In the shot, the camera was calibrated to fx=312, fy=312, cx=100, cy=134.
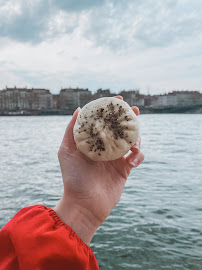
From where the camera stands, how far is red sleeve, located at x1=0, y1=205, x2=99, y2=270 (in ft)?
4.69

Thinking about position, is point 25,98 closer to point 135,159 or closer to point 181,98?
point 181,98

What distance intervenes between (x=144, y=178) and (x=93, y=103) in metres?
9.82

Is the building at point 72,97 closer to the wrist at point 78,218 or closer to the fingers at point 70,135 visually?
the fingers at point 70,135

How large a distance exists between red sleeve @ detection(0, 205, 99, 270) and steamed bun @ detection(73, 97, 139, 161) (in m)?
0.49

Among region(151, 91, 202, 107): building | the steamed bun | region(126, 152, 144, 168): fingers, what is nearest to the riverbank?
region(151, 91, 202, 107): building

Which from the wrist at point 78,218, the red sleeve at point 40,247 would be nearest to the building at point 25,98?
the wrist at point 78,218

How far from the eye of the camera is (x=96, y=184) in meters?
2.04

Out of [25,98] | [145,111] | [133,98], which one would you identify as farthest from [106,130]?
[133,98]

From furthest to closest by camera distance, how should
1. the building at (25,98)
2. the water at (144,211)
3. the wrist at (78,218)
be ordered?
1. the building at (25,98)
2. the water at (144,211)
3. the wrist at (78,218)

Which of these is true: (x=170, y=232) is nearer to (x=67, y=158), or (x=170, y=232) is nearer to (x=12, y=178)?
(x=67, y=158)

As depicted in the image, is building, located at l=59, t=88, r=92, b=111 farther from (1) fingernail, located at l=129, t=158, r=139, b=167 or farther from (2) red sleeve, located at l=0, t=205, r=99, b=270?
(2) red sleeve, located at l=0, t=205, r=99, b=270

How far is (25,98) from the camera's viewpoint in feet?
427

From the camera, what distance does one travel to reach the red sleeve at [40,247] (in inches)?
56.3

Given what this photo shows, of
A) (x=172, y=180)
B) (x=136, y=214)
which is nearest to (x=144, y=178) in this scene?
(x=172, y=180)
